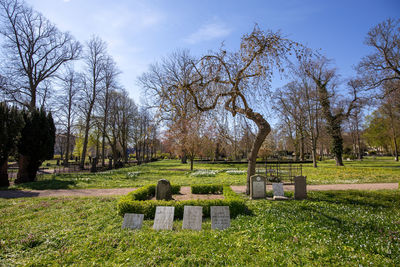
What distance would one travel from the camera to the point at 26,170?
1609 centimetres

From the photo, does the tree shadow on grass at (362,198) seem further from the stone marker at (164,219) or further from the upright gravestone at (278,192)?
the stone marker at (164,219)

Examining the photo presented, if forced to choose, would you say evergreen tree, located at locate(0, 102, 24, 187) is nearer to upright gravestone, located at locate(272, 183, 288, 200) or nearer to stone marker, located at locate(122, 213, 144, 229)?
stone marker, located at locate(122, 213, 144, 229)

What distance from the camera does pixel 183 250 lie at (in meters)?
4.42

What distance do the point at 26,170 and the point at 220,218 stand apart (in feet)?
56.0

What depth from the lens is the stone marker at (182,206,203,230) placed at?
5793mm

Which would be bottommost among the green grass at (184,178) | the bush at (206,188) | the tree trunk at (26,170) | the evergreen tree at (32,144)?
the green grass at (184,178)

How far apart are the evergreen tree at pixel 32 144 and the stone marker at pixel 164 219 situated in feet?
50.3

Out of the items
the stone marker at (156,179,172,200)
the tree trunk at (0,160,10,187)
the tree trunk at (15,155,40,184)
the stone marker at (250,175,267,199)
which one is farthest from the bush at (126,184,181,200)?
the tree trunk at (15,155,40,184)

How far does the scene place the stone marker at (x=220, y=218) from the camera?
19.0ft

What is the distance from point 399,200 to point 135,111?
39422 mm

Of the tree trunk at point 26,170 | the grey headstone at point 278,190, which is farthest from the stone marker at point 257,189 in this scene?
the tree trunk at point 26,170

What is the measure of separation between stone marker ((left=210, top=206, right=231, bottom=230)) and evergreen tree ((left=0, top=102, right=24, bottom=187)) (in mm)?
14927

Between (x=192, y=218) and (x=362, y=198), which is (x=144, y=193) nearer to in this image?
(x=192, y=218)

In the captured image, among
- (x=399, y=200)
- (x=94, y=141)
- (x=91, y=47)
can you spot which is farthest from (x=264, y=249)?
(x=94, y=141)
